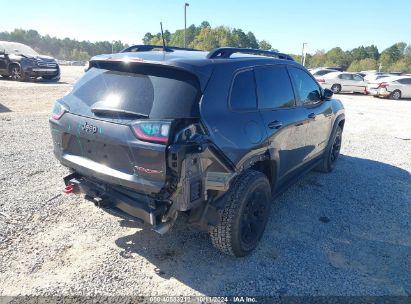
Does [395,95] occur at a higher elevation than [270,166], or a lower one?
lower

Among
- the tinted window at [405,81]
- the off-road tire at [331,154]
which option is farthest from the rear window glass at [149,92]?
the tinted window at [405,81]

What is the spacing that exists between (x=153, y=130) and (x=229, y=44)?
8066 centimetres

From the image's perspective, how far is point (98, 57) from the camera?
10.6ft

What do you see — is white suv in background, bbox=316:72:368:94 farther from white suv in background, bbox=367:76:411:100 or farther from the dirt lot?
the dirt lot

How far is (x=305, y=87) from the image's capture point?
14.6 ft

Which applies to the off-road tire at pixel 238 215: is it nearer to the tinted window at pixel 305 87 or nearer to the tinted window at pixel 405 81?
the tinted window at pixel 305 87

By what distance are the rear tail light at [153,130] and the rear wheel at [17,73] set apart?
16.2 meters

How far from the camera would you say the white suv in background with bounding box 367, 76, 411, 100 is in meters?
19.9

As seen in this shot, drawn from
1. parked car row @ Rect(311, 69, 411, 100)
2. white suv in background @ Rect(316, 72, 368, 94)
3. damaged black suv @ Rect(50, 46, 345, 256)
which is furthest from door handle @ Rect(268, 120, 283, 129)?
white suv in background @ Rect(316, 72, 368, 94)

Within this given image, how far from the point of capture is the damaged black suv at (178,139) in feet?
8.32

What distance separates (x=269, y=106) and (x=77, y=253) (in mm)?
2352

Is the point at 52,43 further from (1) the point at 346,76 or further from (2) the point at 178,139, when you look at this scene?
(2) the point at 178,139

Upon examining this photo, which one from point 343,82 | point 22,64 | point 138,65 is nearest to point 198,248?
point 138,65

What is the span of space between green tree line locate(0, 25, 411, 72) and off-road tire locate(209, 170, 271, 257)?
5342 centimetres
